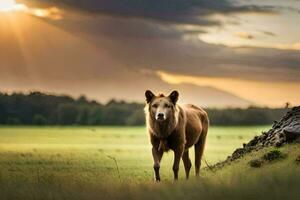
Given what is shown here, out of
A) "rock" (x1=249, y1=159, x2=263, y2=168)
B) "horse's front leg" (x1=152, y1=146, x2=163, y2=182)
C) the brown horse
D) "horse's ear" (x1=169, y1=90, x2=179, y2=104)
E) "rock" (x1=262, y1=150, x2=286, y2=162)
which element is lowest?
"rock" (x1=249, y1=159, x2=263, y2=168)

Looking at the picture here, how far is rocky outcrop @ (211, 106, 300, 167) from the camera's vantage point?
24.7 metres

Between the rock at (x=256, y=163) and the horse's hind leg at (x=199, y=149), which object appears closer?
the rock at (x=256, y=163)

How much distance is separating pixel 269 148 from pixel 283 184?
27.3ft

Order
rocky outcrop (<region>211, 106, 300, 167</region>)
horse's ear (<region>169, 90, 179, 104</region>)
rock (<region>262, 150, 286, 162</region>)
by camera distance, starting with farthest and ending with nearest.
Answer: rocky outcrop (<region>211, 106, 300, 167</region>) → rock (<region>262, 150, 286, 162</region>) → horse's ear (<region>169, 90, 179, 104</region>)

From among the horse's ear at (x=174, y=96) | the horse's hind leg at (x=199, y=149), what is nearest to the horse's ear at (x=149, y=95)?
the horse's ear at (x=174, y=96)

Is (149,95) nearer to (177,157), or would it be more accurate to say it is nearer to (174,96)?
(174,96)

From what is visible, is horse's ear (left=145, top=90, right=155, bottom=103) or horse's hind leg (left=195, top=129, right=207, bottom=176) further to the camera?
horse's hind leg (left=195, top=129, right=207, bottom=176)

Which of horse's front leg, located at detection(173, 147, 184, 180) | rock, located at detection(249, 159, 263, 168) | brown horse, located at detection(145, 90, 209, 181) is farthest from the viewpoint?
rock, located at detection(249, 159, 263, 168)

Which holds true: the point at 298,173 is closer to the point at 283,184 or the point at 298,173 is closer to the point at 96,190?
the point at 283,184

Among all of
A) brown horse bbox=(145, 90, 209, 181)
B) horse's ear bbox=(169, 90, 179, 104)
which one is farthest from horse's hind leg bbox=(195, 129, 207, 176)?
horse's ear bbox=(169, 90, 179, 104)

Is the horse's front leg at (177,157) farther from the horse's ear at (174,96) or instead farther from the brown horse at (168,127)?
the horse's ear at (174,96)

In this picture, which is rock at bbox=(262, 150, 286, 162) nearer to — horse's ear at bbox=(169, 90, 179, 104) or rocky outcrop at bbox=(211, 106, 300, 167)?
rocky outcrop at bbox=(211, 106, 300, 167)

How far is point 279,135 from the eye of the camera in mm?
25281

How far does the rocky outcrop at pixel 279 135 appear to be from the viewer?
2467 centimetres
